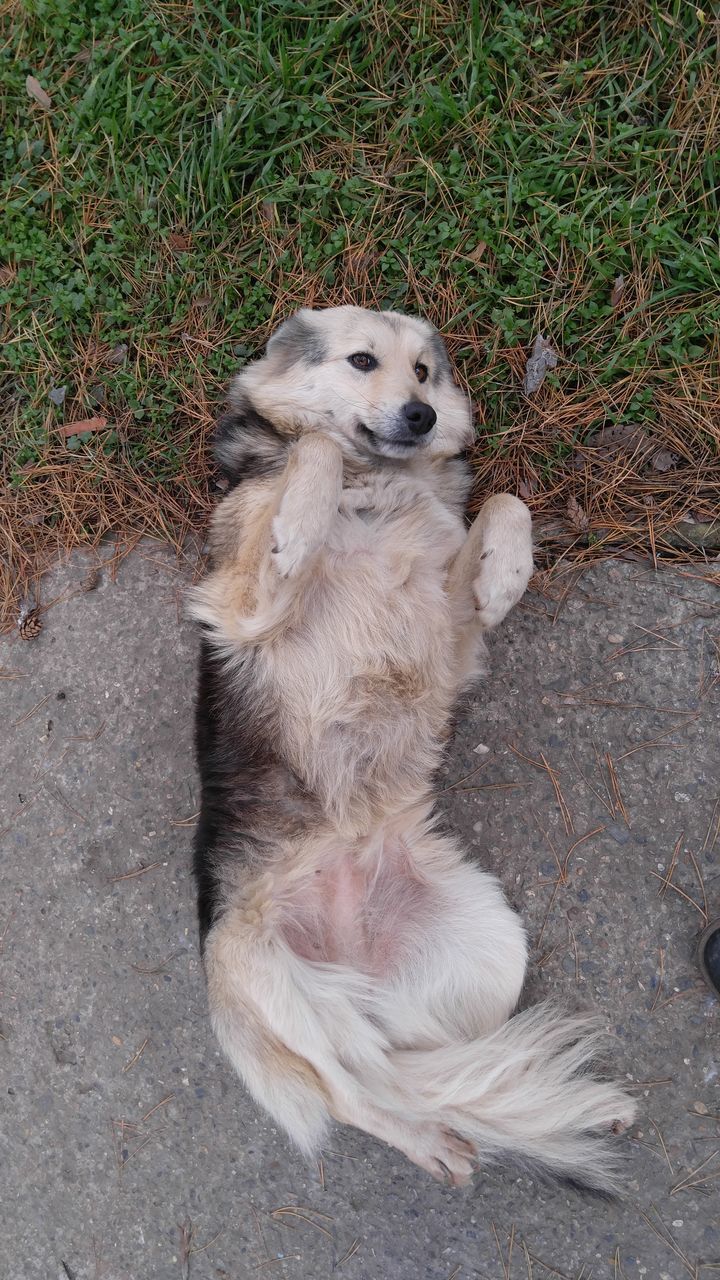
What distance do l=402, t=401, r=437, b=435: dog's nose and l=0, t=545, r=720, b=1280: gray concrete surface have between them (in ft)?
3.11

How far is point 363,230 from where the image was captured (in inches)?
129

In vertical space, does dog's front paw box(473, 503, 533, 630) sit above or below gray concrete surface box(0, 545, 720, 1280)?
above

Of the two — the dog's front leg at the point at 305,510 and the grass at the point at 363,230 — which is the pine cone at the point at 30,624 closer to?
the grass at the point at 363,230

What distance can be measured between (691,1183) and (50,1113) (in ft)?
8.61

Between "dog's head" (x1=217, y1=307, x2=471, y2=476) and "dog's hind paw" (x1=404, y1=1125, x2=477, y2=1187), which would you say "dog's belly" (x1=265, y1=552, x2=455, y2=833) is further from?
"dog's hind paw" (x1=404, y1=1125, x2=477, y2=1187)

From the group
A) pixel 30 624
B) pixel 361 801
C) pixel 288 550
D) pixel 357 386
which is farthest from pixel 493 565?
pixel 30 624

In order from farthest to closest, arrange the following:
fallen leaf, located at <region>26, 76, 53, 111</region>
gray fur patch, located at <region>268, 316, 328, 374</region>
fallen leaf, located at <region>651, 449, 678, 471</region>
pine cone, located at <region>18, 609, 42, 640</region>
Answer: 1. pine cone, located at <region>18, 609, 42, 640</region>
2. fallen leaf, located at <region>26, 76, 53, 111</region>
3. fallen leaf, located at <region>651, 449, 678, 471</region>
4. gray fur patch, located at <region>268, 316, 328, 374</region>

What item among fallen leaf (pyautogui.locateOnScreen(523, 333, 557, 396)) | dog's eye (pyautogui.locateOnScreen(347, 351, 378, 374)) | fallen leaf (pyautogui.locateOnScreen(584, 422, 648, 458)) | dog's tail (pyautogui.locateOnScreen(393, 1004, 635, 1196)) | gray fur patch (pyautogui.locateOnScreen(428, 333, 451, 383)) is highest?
dog's eye (pyautogui.locateOnScreen(347, 351, 378, 374))

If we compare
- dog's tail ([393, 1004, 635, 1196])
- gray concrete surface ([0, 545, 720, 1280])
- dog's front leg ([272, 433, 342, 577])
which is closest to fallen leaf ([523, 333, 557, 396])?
gray concrete surface ([0, 545, 720, 1280])

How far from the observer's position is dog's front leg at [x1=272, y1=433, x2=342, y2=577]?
2467 mm

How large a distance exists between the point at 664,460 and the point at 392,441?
120 cm

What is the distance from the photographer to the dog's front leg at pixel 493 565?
262 cm

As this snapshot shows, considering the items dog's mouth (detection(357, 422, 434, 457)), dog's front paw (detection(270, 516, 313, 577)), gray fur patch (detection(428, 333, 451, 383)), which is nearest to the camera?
dog's front paw (detection(270, 516, 313, 577))

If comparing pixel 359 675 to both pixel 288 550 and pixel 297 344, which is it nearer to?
pixel 288 550
